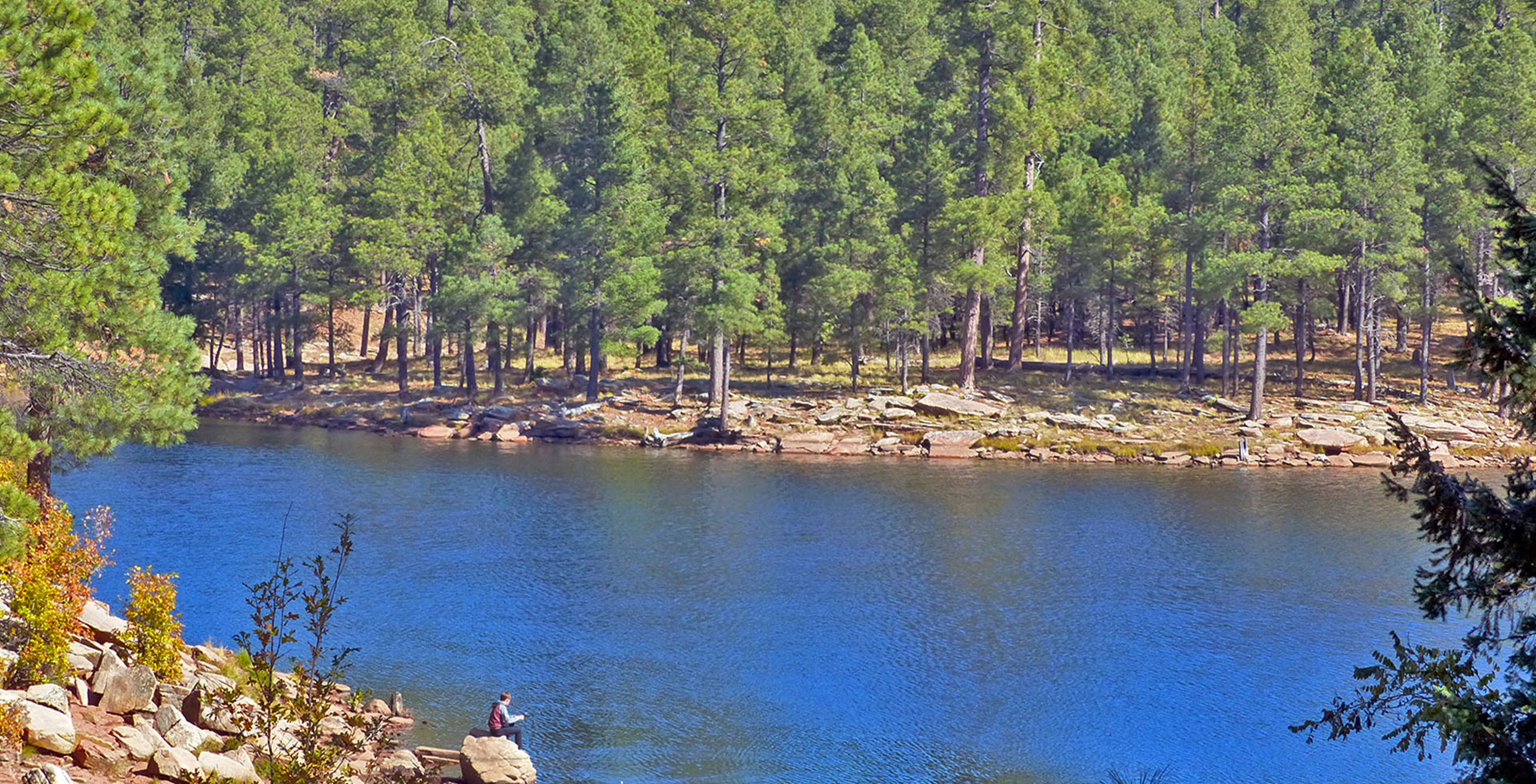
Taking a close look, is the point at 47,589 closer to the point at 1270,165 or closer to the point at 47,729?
the point at 47,729

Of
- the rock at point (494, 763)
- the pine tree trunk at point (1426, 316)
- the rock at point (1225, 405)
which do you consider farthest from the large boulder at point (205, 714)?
the pine tree trunk at point (1426, 316)

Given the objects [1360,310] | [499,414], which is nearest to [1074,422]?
[1360,310]

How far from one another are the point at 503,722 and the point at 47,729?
301 inches

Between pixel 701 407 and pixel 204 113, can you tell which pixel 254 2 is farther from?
pixel 701 407

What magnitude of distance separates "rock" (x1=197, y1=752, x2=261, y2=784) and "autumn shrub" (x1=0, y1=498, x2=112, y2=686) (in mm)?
2759

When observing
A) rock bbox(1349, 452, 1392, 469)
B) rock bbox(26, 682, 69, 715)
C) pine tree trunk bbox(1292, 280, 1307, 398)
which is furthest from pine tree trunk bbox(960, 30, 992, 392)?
rock bbox(26, 682, 69, 715)

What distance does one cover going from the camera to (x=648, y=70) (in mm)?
73625

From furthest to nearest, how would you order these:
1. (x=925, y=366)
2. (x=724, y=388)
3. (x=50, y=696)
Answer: (x=925, y=366) < (x=724, y=388) < (x=50, y=696)

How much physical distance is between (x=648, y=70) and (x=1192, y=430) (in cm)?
3486

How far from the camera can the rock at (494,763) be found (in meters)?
22.2

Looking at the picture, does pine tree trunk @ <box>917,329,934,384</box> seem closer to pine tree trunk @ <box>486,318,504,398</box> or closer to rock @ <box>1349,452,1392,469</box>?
rock @ <box>1349,452,1392,469</box>

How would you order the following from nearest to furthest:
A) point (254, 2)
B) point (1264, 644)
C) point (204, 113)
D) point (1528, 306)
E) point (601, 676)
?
point (1528, 306) < point (601, 676) < point (1264, 644) < point (204, 113) < point (254, 2)

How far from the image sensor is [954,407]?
2603 inches

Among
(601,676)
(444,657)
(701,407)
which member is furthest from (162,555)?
(701,407)
